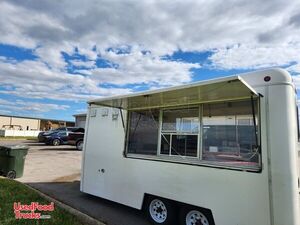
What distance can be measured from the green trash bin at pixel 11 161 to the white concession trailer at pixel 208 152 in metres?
4.56

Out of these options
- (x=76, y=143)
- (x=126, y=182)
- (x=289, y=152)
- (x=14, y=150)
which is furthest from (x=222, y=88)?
(x=76, y=143)

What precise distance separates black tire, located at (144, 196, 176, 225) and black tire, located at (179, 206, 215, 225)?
7.9 inches

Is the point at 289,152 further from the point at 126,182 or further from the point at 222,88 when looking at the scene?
the point at 126,182

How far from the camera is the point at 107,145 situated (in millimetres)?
6637

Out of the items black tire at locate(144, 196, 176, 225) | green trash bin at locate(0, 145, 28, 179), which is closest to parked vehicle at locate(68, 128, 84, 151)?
green trash bin at locate(0, 145, 28, 179)

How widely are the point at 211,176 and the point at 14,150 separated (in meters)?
7.88

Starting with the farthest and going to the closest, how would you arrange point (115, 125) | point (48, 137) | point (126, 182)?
point (48, 137) < point (115, 125) < point (126, 182)

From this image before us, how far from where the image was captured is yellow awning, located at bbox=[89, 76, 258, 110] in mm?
3980

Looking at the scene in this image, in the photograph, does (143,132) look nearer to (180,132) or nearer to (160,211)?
(180,132)

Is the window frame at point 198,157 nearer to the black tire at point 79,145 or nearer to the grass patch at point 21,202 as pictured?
the grass patch at point 21,202

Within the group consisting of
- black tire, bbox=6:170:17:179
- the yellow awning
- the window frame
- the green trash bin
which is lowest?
black tire, bbox=6:170:17:179

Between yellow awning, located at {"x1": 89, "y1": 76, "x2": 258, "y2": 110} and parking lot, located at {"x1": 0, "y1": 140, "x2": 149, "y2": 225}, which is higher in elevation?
yellow awning, located at {"x1": 89, "y1": 76, "x2": 258, "y2": 110}

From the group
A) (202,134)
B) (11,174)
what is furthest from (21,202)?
(202,134)

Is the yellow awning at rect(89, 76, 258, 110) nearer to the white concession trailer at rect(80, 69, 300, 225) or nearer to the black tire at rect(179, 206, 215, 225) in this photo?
the white concession trailer at rect(80, 69, 300, 225)
